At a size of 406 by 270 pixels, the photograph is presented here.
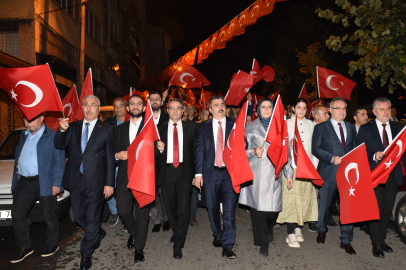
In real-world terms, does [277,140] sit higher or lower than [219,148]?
higher

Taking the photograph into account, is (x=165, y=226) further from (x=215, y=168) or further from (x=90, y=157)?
(x=90, y=157)

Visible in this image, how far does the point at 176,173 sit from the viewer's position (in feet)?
15.6

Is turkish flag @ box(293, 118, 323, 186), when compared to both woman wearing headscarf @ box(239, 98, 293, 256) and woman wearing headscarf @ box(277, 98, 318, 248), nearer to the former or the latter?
woman wearing headscarf @ box(239, 98, 293, 256)

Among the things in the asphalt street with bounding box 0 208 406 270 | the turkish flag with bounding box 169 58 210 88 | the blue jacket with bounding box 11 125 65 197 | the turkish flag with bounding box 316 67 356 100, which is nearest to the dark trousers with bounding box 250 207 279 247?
the asphalt street with bounding box 0 208 406 270

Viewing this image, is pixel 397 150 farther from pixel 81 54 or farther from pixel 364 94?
pixel 364 94

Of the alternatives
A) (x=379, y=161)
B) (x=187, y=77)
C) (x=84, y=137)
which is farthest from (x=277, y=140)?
(x=187, y=77)

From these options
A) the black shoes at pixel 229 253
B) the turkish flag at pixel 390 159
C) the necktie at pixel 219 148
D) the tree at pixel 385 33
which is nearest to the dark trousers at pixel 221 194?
the necktie at pixel 219 148

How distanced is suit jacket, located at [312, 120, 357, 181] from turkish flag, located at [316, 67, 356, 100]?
→ 339cm

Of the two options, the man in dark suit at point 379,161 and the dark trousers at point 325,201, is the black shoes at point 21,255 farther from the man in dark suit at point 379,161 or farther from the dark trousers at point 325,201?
the man in dark suit at point 379,161

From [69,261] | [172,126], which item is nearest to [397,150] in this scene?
[172,126]

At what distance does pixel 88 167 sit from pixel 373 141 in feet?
14.1

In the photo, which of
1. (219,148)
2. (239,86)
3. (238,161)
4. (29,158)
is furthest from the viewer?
(239,86)

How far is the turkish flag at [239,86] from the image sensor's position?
775 cm

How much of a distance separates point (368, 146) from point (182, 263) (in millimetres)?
3315
